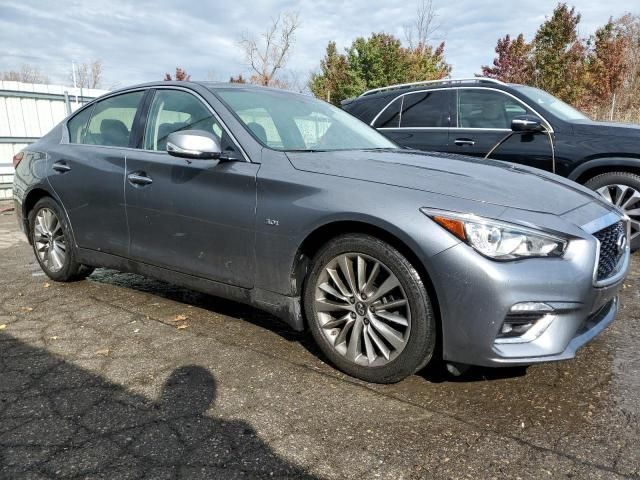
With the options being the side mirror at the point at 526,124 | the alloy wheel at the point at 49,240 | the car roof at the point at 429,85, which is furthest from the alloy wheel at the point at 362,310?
the car roof at the point at 429,85

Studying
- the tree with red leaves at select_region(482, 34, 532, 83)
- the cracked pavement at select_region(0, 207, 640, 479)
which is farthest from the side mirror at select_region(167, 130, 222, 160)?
the tree with red leaves at select_region(482, 34, 532, 83)

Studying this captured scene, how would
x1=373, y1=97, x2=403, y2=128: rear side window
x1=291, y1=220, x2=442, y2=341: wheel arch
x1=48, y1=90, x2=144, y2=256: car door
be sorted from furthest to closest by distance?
x1=373, y1=97, x2=403, y2=128: rear side window, x1=48, y1=90, x2=144, y2=256: car door, x1=291, y1=220, x2=442, y2=341: wheel arch

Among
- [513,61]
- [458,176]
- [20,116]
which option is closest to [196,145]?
[458,176]

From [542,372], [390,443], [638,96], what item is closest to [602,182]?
[542,372]

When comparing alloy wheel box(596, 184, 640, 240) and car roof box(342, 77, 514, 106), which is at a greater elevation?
car roof box(342, 77, 514, 106)

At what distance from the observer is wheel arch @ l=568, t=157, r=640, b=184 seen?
498cm

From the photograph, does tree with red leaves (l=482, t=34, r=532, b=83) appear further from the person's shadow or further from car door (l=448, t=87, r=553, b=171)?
the person's shadow

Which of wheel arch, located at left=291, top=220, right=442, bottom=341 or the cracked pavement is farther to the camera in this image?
wheel arch, located at left=291, top=220, right=442, bottom=341

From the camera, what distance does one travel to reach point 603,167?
16.9ft

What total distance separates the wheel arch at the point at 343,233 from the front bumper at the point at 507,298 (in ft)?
0.28

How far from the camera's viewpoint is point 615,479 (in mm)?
1906

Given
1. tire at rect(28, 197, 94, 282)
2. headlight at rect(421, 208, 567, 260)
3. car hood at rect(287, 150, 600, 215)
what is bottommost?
tire at rect(28, 197, 94, 282)

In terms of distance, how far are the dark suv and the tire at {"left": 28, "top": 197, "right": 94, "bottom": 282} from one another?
11.5ft

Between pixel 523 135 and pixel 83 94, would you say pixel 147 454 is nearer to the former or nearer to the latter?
pixel 523 135
